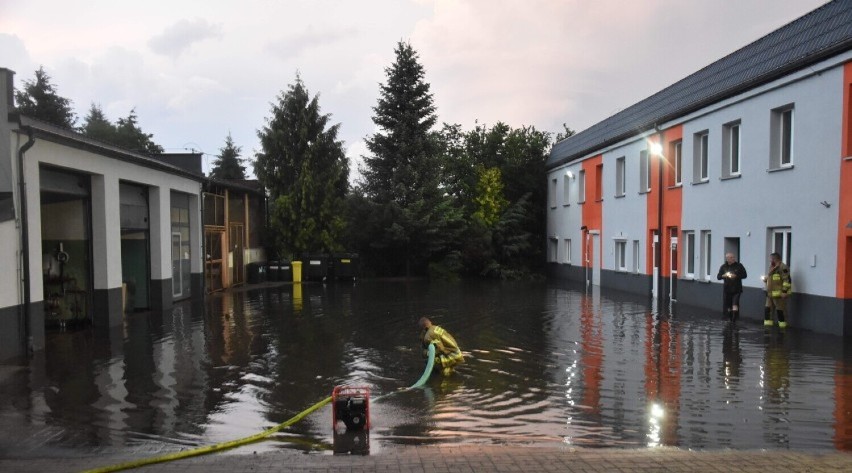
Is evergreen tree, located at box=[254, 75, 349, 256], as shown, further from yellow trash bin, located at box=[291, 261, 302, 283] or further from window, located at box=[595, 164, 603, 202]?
window, located at box=[595, 164, 603, 202]

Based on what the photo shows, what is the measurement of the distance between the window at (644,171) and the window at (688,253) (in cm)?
363

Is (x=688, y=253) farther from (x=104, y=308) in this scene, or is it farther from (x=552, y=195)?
(x=104, y=308)

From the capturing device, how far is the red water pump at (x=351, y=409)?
703 cm

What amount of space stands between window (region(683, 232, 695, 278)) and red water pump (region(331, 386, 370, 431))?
16.5m

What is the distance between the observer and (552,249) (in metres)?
37.7

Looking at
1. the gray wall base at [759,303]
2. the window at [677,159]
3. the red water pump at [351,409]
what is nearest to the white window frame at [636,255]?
the gray wall base at [759,303]

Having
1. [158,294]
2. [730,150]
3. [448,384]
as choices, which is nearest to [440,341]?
[448,384]

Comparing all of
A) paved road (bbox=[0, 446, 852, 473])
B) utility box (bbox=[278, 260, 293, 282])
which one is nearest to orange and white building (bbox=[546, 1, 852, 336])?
paved road (bbox=[0, 446, 852, 473])

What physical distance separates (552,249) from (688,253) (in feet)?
53.2

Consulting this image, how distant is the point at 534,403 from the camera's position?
8492mm

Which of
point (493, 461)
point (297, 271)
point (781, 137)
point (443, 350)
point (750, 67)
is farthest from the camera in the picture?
point (297, 271)

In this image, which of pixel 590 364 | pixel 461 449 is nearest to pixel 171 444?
pixel 461 449

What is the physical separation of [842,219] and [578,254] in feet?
62.4

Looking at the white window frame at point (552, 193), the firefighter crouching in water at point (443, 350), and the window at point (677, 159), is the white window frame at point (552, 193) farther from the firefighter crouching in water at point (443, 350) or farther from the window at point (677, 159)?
the firefighter crouching in water at point (443, 350)
